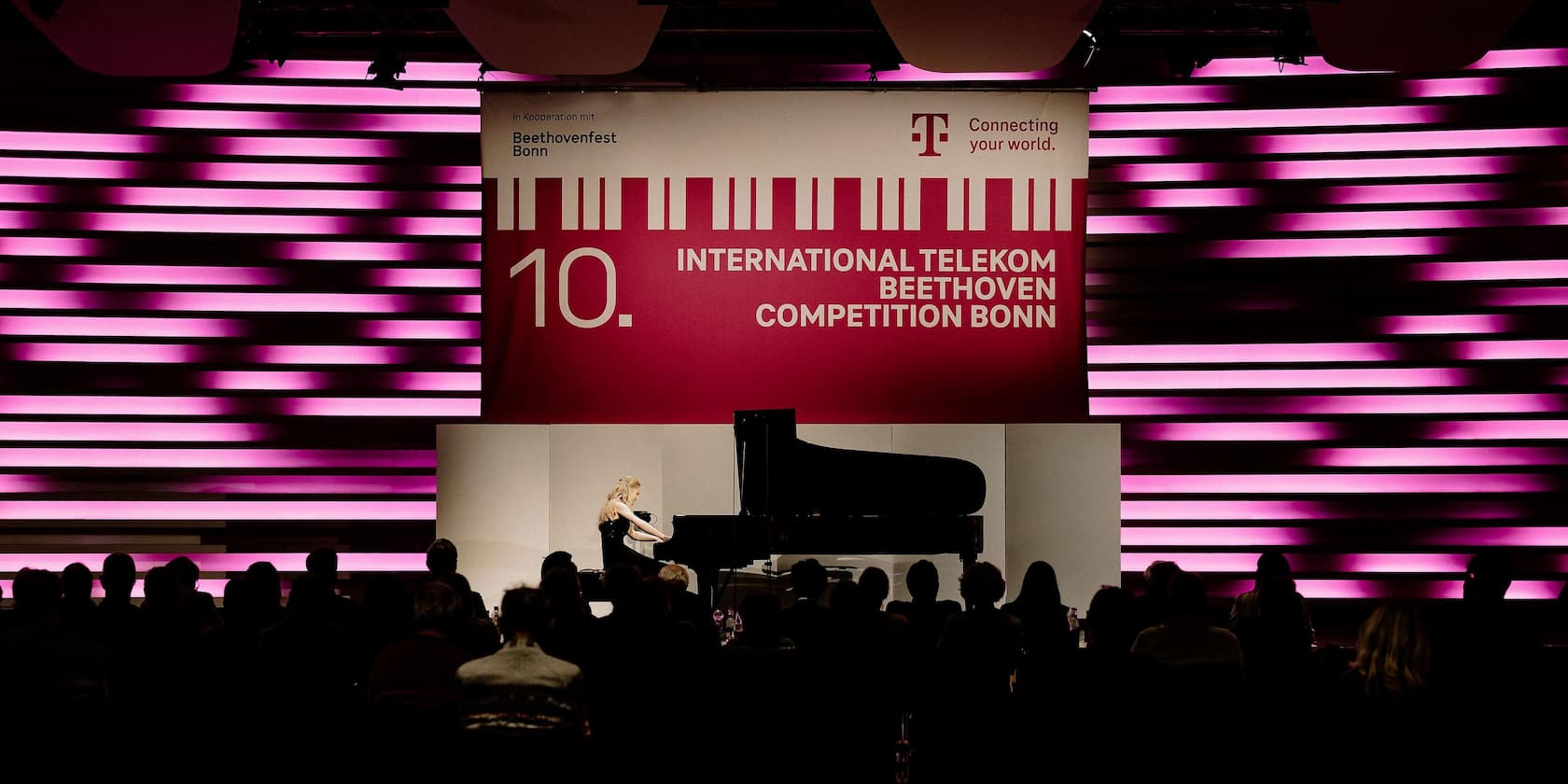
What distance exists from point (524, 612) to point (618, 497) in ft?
15.5

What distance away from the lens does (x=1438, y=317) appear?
8125 millimetres

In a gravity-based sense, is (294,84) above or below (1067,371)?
above

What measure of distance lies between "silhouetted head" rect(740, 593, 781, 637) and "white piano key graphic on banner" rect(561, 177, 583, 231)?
4291 millimetres

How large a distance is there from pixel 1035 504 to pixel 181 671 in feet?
18.3

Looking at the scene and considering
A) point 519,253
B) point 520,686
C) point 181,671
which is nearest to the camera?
point 520,686

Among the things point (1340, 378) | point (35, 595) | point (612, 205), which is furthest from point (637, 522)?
point (1340, 378)

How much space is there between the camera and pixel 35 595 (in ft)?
13.1

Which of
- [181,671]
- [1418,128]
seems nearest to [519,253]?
[181,671]

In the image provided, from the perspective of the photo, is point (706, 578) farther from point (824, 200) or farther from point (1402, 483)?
point (1402, 483)

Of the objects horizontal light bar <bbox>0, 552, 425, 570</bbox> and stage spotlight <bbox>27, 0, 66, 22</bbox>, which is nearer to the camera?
stage spotlight <bbox>27, 0, 66, 22</bbox>

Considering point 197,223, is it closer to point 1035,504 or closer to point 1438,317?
point 1035,504

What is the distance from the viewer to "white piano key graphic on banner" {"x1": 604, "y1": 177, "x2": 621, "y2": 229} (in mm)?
7938

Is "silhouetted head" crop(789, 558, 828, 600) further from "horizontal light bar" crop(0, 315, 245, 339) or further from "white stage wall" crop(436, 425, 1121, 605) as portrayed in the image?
"horizontal light bar" crop(0, 315, 245, 339)

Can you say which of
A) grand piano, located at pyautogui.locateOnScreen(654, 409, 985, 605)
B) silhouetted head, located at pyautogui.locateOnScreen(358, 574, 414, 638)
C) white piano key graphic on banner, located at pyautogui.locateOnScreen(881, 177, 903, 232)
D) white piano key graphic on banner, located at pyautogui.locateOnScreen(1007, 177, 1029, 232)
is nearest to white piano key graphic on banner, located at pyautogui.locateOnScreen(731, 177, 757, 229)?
white piano key graphic on banner, located at pyautogui.locateOnScreen(881, 177, 903, 232)
